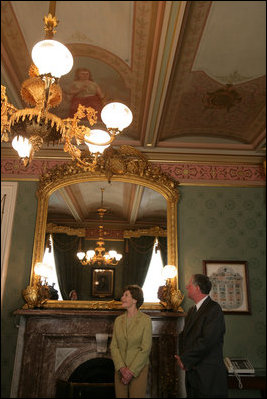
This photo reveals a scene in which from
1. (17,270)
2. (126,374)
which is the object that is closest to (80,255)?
(17,270)

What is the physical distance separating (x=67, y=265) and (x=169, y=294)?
4.41 ft

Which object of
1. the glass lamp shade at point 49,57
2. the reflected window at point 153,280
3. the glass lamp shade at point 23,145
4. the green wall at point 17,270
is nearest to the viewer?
the glass lamp shade at point 49,57

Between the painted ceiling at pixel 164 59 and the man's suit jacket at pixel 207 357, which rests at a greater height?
the painted ceiling at pixel 164 59

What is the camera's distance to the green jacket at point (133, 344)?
118 inches

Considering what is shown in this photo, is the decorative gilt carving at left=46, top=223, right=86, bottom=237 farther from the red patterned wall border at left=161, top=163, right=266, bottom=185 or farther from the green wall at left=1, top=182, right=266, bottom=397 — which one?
the red patterned wall border at left=161, top=163, right=266, bottom=185

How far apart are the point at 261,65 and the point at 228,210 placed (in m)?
1.95

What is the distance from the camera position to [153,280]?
14.4ft

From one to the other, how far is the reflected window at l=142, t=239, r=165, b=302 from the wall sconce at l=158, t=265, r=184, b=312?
2.0 inches

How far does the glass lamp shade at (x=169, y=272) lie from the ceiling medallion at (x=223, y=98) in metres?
2.06

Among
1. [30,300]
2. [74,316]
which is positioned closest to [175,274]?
[74,316]

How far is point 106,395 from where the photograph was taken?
6.59 ft

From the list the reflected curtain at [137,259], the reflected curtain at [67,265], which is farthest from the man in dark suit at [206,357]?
the reflected curtain at [67,265]

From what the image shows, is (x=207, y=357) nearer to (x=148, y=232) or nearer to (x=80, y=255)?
(x=148, y=232)

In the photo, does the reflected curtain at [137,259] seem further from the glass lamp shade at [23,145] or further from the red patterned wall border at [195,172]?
the glass lamp shade at [23,145]
